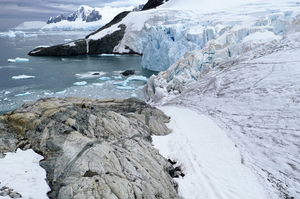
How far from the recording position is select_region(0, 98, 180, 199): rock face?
4988 millimetres

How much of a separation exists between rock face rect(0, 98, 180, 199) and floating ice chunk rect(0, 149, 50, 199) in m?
0.18

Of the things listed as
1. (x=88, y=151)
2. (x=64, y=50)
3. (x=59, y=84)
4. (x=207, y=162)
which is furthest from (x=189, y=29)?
(x=64, y=50)

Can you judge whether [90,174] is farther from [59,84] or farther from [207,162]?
[59,84]

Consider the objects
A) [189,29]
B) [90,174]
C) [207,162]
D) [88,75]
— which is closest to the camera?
[90,174]

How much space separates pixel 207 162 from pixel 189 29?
1022 inches

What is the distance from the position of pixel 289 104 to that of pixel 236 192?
5.32 meters

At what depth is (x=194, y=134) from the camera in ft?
30.1

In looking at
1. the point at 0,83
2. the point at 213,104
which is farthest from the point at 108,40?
the point at 213,104

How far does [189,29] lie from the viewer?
2972 cm

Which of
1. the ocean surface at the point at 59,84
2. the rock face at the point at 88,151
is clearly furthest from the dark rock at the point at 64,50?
the rock face at the point at 88,151

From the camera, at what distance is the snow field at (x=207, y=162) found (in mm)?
6078

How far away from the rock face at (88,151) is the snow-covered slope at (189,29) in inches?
670

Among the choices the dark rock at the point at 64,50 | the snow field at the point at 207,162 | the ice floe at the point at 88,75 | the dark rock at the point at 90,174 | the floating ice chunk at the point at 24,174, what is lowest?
the snow field at the point at 207,162

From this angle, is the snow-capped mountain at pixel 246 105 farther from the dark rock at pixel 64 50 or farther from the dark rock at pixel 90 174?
the dark rock at pixel 64 50
